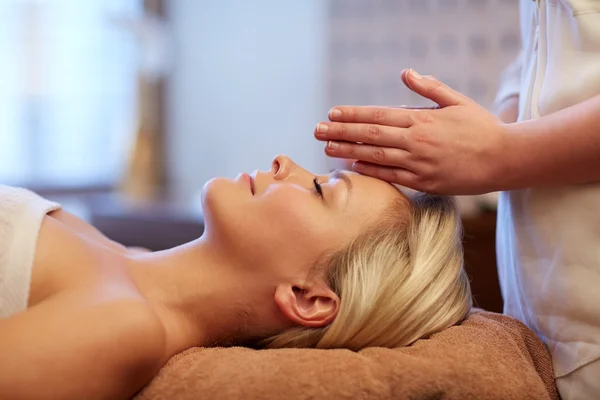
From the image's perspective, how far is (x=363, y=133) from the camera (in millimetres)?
1214

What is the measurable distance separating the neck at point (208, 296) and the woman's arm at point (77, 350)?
153 mm

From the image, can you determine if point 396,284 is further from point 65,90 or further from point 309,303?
point 65,90

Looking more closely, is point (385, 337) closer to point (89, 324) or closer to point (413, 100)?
Result: point (89, 324)

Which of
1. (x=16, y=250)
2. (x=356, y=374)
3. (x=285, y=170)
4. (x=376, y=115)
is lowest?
(x=356, y=374)

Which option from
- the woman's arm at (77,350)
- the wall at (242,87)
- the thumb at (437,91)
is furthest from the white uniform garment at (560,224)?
the wall at (242,87)

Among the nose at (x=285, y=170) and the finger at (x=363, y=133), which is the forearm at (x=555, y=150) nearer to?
the finger at (x=363, y=133)

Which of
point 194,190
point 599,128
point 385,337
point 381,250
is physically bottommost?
point 194,190

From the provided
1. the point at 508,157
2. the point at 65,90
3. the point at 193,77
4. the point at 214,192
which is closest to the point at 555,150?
the point at 508,157

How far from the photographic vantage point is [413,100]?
12.4 ft

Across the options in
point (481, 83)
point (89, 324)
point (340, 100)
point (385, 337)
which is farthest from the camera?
point (340, 100)

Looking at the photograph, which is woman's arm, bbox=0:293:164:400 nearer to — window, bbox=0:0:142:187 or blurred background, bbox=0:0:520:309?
blurred background, bbox=0:0:520:309

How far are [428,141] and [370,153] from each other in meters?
0.12

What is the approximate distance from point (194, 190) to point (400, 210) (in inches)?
133

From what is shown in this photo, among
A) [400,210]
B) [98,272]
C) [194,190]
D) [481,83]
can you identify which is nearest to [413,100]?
[481,83]
